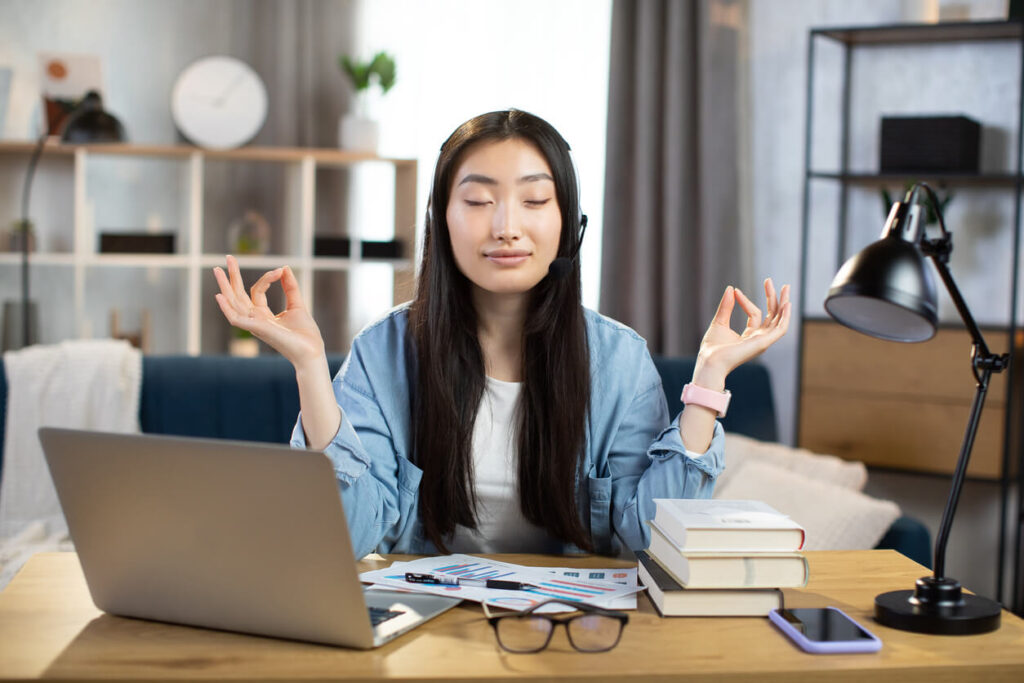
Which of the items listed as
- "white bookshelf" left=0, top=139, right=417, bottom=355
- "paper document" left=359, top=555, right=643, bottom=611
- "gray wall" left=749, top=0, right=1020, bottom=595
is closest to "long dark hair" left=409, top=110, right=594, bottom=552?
"paper document" left=359, top=555, right=643, bottom=611

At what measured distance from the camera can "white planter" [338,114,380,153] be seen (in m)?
3.45

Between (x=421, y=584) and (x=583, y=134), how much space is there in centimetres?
261

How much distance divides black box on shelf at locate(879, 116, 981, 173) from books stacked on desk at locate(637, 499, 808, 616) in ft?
7.12

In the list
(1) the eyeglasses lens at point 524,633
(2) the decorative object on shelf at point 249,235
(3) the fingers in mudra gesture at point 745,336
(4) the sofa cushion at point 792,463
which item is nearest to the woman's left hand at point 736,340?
(3) the fingers in mudra gesture at point 745,336

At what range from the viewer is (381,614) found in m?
1.05

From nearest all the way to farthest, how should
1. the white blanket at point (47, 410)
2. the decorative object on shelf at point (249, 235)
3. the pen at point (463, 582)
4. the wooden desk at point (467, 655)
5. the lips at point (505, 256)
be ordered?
the wooden desk at point (467, 655)
the pen at point (463, 582)
the lips at point (505, 256)
the white blanket at point (47, 410)
the decorative object on shelf at point (249, 235)

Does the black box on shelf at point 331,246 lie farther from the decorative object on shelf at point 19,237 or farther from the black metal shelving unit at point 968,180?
the black metal shelving unit at point 968,180

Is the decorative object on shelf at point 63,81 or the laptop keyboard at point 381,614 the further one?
the decorative object on shelf at point 63,81

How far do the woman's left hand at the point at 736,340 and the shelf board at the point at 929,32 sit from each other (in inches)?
77.9

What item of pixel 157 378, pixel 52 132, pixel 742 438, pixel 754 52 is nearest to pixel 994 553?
pixel 742 438

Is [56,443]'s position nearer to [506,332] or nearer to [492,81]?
[506,332]

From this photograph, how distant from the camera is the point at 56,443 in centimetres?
99

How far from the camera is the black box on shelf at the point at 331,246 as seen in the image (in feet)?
11.2

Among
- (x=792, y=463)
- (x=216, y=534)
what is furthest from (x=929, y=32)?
(x=216, y=534)
